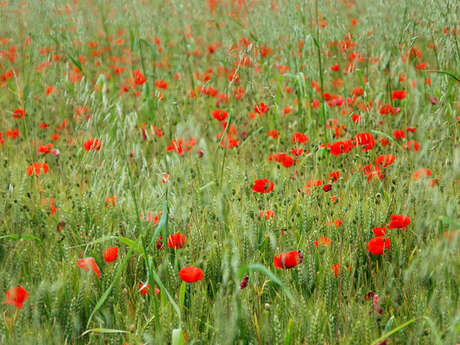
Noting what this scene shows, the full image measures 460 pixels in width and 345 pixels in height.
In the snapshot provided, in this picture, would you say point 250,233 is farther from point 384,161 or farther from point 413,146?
point 413,146

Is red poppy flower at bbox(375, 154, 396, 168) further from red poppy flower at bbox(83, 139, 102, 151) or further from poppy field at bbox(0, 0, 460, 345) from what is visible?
red poppy flower at bbox(83, 139, 102, 151)

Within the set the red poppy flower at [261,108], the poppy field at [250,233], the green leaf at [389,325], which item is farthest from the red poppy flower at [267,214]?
the red poppy flower at [261,108]

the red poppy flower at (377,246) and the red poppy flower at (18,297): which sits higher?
the red poppy flower at (18,297)

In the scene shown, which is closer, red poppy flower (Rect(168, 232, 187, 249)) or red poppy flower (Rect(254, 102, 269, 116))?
red poppy flower (Rect(168, 232, 187, 249))

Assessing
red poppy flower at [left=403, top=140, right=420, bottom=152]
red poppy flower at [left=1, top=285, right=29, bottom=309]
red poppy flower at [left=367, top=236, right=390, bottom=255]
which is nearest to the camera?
red poppy flower at [left=1, top=285, right=29, bottom=309]

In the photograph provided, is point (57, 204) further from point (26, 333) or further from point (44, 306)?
point (26, 333)

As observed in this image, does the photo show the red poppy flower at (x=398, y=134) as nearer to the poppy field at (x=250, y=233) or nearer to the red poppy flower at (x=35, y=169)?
the poppy field at (x=250, y=233)

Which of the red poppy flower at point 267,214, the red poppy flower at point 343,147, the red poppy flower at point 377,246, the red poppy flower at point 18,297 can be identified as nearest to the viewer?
the red poppy flower at point 18,297

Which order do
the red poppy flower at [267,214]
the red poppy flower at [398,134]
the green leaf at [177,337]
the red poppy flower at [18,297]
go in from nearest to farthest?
the green leaf at [177,337]
the red poppy flower at [18,297]
the red poppy flower at [267,214]
the red poppy flower at [398,134]

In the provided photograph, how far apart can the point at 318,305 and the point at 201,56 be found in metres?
3.55

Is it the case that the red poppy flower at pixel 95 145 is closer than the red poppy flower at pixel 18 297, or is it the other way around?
the red poppy flower at pixel 18 297

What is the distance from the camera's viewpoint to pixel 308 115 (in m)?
2.49

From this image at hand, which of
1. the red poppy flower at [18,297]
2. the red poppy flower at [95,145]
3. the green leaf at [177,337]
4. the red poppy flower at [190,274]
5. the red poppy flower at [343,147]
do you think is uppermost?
the red poppy flower at [95,145]

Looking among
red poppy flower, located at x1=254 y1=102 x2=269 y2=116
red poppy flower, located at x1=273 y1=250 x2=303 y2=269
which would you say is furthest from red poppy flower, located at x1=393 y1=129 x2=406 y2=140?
red poppy flower, located at x1=273 y1=250 x2=303 y2=269
